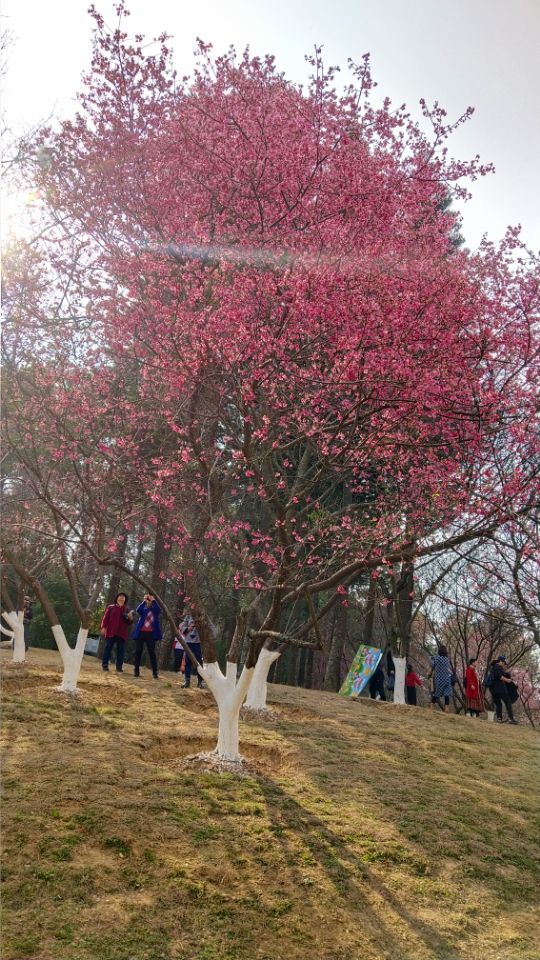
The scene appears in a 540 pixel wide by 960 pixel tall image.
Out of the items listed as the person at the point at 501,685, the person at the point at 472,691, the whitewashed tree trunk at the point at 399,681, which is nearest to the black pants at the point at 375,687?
the person at the point at 472,691

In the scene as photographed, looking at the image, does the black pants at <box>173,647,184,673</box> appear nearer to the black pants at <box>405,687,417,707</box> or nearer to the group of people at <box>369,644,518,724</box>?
the group of people at <box>369,644,518,724</box>

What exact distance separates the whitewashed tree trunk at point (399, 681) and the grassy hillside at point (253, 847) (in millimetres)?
5655

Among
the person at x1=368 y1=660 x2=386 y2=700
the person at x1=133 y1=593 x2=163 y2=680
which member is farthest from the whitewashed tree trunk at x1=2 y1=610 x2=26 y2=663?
the person at x1=368 y1=660 x2=386 y2=700

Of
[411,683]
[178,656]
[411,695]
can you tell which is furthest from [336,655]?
[178,656]

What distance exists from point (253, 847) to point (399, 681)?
10.0 meters

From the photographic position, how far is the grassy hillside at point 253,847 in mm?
4582

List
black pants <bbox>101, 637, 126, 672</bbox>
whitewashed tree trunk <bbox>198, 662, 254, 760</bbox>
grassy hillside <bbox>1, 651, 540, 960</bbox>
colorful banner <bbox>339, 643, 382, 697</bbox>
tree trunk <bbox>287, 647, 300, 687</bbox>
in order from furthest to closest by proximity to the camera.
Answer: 1. tree trunk <bbox>287, 647, 300, 687</bbox>
2. colorful banner <bbox>339, 643, 382, 697</bbox>
3. black pants <bbox>101, 637, 126, 672</bbox>
4. whitewashed tree trunk <bbox>198, 662, 254, 760</bbox>
5. grassy hillside <bbox>1, 651, 540, 960</bbox>

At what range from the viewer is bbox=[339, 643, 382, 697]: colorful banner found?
1695 cm

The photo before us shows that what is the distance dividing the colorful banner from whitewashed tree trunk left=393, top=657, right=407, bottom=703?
154cm

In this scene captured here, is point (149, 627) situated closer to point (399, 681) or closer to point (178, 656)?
point (178, 656)

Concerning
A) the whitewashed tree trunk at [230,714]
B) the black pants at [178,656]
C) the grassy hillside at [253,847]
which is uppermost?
the black pants at [178,656]

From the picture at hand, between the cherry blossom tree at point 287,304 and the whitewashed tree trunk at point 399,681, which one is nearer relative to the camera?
the cherry blossom tree at point 287,304

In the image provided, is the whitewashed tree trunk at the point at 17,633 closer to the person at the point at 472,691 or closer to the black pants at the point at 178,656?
the black pants at the point at 178,656

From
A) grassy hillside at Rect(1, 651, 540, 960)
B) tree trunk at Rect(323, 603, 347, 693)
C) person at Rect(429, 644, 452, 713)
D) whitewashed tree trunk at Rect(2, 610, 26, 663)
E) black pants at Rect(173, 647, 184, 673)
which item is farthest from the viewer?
tree trunk at Rect(323, 603, 347, 693)
